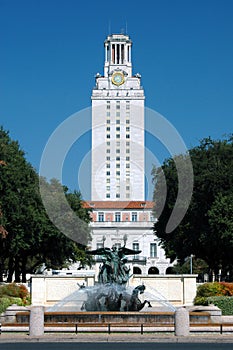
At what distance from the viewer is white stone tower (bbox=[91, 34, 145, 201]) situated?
160000 millimetres

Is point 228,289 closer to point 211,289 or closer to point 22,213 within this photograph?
point 211,289

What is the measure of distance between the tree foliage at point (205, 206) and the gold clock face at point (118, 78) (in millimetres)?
104852

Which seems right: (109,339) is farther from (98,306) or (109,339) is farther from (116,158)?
(116,158)

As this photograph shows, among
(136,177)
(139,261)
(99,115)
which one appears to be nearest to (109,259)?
(139,261)

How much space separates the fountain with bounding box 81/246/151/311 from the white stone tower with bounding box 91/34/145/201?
116 m

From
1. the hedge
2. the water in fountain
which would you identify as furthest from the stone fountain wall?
the water in fountain

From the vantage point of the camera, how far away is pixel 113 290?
3547 centimetres

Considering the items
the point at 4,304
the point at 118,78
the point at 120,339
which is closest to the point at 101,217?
the point at 118,78

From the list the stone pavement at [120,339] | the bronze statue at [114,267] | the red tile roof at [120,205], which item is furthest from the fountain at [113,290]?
the red tile roof at [120,205]

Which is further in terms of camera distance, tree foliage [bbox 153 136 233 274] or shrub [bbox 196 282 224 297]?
tree foliage [bbox 153 136 233 274]

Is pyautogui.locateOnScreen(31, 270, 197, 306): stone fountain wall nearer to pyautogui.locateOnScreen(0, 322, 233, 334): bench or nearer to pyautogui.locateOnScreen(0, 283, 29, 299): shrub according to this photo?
pyautogui.locateOnScreen(0, 283, 29, 299): shrub

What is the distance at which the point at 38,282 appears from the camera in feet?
165

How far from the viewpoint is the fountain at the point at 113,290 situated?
115 ft

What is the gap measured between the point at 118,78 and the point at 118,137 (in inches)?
636
